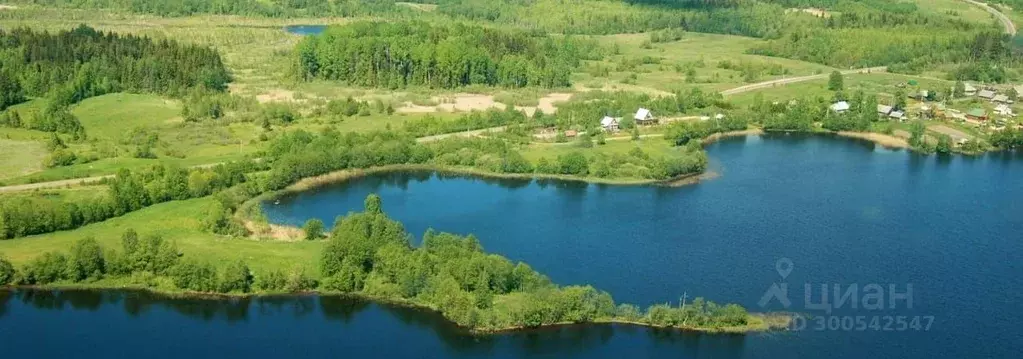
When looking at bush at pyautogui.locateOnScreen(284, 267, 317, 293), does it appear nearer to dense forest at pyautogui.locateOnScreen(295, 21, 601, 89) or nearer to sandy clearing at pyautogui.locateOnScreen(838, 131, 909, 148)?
sandy clearing at pyautogui.locateOnScreen(838, 131, 909, 148)

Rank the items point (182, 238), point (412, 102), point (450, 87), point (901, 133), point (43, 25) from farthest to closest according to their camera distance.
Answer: point (43, 25) → point (450, 87) → point (412, 102) → point (901, 133) → point (182, 238)

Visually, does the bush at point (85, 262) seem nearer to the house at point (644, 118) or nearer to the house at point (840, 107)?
the house at point (644, 118)

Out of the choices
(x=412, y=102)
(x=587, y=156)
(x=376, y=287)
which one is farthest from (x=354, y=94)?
(x=376, y=287)

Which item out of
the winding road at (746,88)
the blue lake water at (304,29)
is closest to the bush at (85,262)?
the winding road at (746,88)

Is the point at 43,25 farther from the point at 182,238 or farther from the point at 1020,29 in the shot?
the point at 1020,29

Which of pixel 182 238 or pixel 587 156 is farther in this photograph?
pixel 587 156

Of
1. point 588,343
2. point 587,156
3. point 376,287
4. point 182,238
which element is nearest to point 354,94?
point 587,156

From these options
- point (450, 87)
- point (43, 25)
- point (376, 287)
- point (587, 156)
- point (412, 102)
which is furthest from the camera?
point (43, 25)

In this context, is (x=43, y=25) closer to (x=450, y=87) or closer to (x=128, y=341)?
(x=450, y=87)
